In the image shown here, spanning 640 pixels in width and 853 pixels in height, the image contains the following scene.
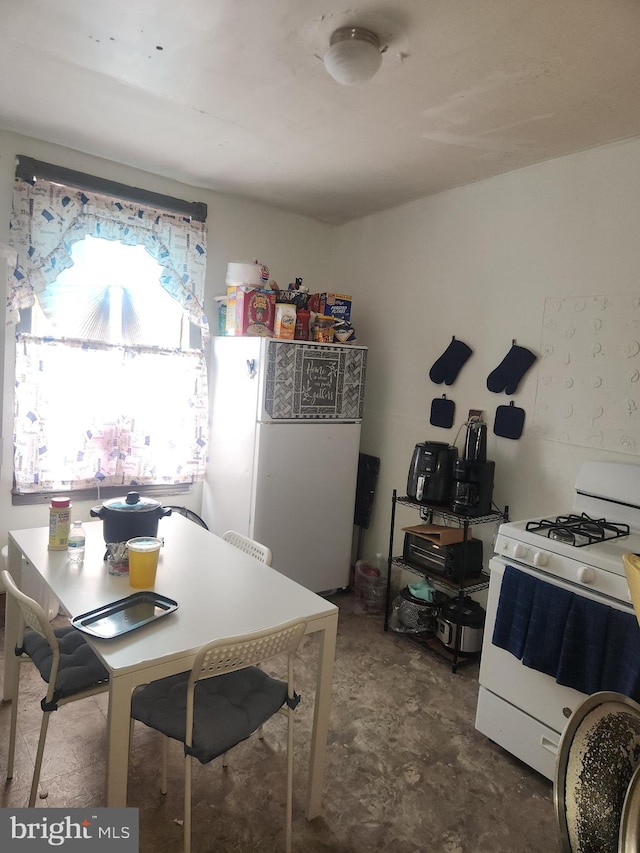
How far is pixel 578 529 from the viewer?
219 centimetres

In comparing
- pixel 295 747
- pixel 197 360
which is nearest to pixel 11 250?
pixel 197 360

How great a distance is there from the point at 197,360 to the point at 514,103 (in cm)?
226

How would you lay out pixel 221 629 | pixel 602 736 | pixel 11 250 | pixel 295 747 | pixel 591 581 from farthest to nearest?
pixel 11 250
pixel 295 747
pixel 591 581
pixel 221 629
pixel 602 736

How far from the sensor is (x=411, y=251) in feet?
11.5

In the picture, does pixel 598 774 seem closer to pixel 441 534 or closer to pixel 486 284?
pixel 441 534

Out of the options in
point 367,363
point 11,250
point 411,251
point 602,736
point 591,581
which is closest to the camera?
point 602,736

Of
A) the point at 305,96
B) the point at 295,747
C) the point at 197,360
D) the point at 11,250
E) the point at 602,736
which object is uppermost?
the point at 305,96

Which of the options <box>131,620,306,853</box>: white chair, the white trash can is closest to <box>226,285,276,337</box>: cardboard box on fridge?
the white trash can

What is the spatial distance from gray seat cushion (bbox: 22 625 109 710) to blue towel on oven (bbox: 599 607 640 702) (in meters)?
1.60

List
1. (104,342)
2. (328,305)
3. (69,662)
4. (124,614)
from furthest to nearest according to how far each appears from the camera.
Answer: (328,305) → (104,342) → (69,662) → (124,614)

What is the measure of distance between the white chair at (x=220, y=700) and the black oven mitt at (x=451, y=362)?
2.05 m

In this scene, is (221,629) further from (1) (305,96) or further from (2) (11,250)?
(2) (11,250)

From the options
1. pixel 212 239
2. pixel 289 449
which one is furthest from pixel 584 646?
pixel 212 239

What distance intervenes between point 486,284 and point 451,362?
0.48m
